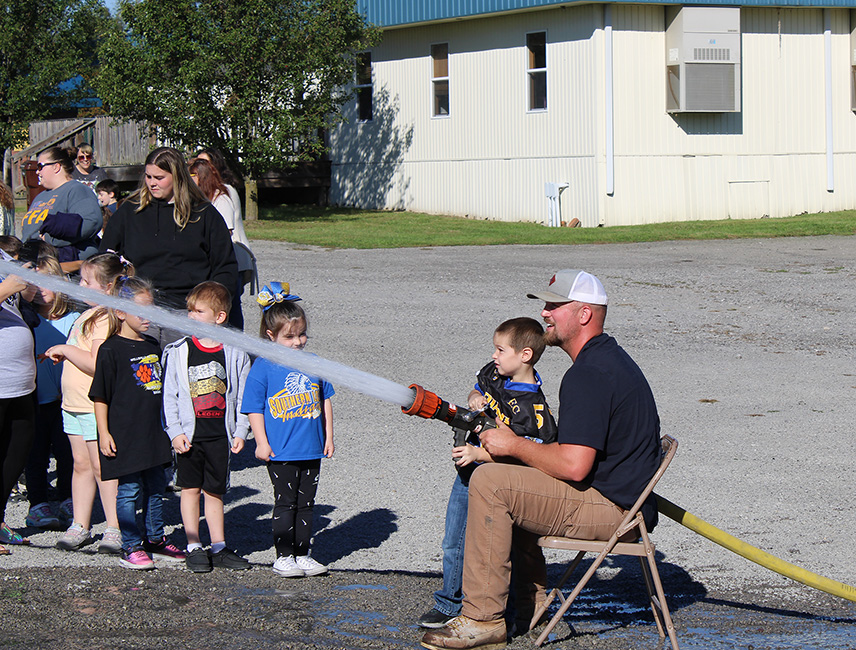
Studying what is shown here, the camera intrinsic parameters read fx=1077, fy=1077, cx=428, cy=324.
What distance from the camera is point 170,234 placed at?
20.7ft

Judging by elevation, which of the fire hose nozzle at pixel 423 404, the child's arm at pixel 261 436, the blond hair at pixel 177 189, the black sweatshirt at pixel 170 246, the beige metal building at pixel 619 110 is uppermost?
the beige metal building at pixel 619 110

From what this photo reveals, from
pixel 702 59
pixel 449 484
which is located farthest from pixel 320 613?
pixel 702 59

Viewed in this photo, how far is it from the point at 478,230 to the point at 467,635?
1979 cm

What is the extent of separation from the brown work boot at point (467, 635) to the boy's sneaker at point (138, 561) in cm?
167

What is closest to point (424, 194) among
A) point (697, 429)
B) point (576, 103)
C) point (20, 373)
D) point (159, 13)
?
point (576, 103)

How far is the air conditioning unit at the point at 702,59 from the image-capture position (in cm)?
2425

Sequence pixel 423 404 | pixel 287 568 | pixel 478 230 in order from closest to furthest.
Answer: pixel 423 404
pixel 287 568
pixel 478 230

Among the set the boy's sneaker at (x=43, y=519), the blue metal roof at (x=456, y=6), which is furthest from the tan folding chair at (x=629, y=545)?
the blue metal roof at (x=456, y=6)

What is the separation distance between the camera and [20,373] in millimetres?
5551

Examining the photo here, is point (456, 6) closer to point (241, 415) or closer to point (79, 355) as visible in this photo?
point (79, 355)

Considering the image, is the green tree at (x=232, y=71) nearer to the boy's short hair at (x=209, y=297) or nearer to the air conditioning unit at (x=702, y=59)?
the air conditioning unit at (x=702, y=59)

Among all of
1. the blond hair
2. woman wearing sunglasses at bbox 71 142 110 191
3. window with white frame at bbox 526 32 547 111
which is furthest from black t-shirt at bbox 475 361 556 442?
window with white frame at bbox 526 32 547 111

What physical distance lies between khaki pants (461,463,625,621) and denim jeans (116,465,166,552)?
76.6 inches

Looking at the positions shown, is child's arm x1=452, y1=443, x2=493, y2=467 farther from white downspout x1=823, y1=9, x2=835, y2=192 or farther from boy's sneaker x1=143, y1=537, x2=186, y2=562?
white downspout x1=823, y1=9, x2=835, y2=192
